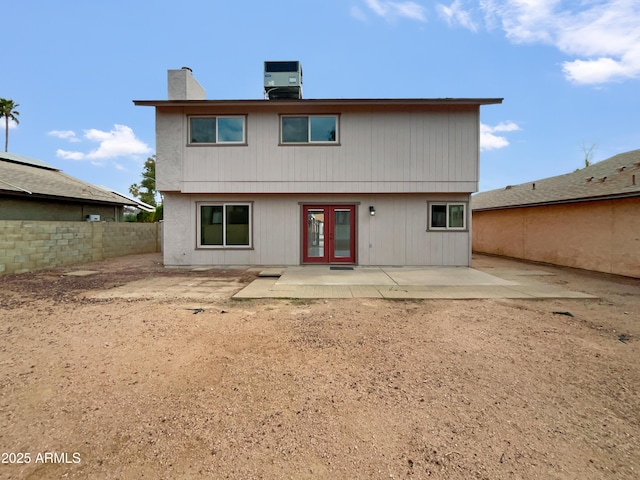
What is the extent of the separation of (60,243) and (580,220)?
63.0 ft

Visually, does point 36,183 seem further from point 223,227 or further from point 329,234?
point 329,234

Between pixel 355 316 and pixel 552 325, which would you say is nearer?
pixel 552 325

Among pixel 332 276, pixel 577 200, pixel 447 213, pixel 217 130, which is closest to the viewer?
pixel 332 276

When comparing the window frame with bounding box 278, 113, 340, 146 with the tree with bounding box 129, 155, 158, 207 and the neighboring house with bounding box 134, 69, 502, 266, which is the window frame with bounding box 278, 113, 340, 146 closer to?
the neighboring house with bounding box 134, 69, 502, 266

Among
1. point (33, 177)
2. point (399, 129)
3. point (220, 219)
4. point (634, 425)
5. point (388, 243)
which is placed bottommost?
point (634, 425)

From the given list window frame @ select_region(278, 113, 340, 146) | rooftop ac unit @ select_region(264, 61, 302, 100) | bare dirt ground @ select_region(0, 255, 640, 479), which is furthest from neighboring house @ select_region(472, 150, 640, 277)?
rooftop ac unit @ select_region(264, 61, 302, 100)

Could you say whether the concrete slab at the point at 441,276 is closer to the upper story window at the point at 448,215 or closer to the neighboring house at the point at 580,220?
the upper story window at the point at 448,215

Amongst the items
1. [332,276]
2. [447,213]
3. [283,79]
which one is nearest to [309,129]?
[283,79]

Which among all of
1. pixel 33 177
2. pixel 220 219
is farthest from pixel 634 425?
→ pixel 33 177

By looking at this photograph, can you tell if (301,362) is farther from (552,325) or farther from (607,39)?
(607,39)

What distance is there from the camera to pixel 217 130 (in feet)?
34.9

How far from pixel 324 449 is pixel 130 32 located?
1661cm

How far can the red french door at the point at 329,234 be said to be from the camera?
10938mm

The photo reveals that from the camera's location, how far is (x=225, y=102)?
1013 cm
